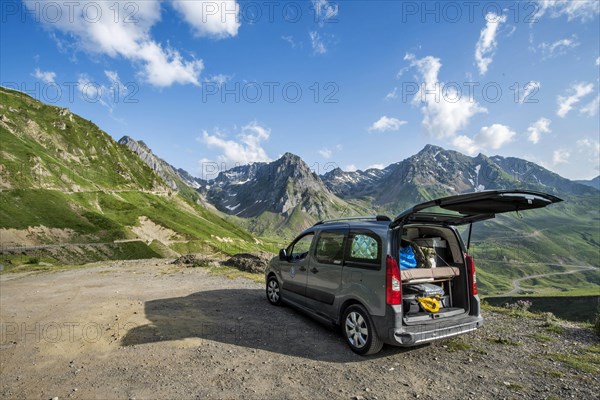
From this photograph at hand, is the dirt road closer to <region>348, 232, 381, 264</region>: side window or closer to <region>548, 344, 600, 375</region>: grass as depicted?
<region>548, 344, 600, 375</region>: grass

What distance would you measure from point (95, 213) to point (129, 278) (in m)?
76.7

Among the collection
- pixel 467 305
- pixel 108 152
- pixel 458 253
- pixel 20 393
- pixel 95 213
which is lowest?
pixel 20 393

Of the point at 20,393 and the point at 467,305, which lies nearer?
the point at 20,393

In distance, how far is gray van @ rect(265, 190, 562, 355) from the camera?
6.68 m

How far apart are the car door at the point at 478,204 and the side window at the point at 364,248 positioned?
0.57 metres

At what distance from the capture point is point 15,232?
60312 mm

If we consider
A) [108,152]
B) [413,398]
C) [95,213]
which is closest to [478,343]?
[413,398]

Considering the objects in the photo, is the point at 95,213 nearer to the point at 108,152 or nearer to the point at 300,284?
the point at 108,152

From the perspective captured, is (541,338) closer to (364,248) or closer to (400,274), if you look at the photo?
(400,274)

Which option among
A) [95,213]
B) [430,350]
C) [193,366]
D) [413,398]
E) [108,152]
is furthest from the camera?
[108,152]

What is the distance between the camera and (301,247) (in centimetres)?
1014

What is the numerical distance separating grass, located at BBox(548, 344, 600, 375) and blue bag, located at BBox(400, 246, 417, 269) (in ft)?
11.3

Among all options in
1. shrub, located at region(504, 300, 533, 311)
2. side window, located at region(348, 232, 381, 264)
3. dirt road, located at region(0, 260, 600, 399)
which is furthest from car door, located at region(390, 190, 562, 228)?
shrub, located at region(504, 300, 533, 311)

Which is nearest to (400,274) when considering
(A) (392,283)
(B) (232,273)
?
(A) (392,283)
